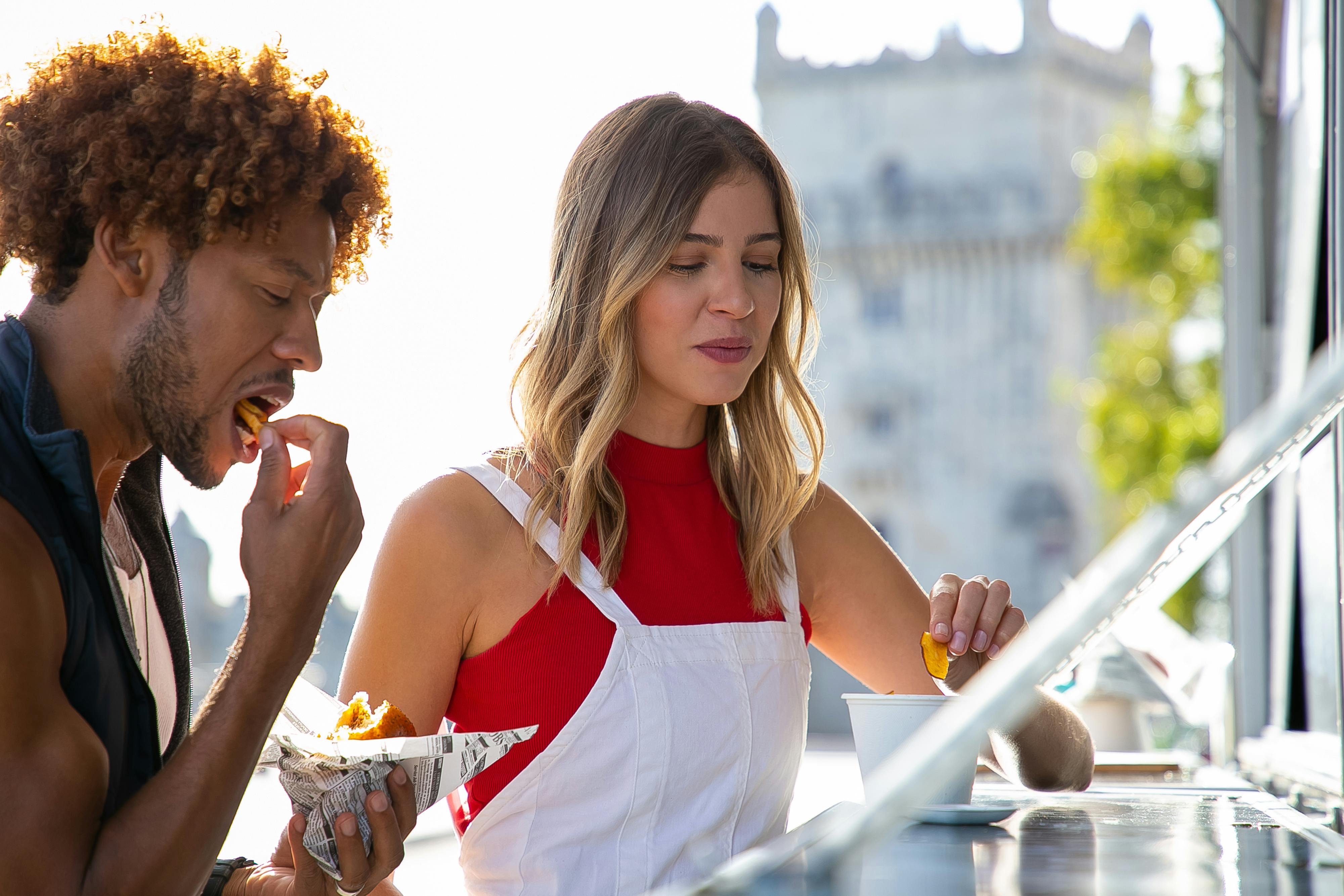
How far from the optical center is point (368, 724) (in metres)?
1.46

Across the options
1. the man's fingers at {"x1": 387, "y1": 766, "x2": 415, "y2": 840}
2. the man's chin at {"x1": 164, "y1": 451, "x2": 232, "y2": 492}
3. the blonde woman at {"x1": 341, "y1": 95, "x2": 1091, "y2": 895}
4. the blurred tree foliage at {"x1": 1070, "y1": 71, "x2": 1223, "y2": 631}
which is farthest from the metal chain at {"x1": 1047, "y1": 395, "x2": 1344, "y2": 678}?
the blurred tree foliage at {"x1": 1070, "y1": 71, "x2": 1223, "y2": 631}

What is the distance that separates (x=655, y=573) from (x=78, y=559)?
0.80 m

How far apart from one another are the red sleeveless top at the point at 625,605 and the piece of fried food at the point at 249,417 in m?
0.43

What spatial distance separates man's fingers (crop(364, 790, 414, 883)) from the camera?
1.35 m

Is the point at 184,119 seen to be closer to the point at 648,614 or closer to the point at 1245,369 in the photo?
the point at 648,614

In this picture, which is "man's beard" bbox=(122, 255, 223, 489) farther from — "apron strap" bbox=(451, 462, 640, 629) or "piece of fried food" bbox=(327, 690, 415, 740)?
"apron strap" bbox=(451, 462, 640, 629)

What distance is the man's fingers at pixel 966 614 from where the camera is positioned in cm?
169

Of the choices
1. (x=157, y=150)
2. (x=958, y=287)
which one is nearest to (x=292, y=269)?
(x=157, y=150)

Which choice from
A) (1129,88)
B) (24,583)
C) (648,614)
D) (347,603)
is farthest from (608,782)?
(1129,88)

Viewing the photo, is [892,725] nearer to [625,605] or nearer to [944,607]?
[944,607]

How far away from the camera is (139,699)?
54.3 inches

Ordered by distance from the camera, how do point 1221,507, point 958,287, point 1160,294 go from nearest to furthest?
point 1221,507
point 1160,294
point 958,287

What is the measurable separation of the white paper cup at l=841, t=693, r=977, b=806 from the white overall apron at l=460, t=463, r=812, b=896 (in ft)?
0.91

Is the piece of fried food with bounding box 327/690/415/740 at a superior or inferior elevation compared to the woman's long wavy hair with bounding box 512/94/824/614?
inferior
